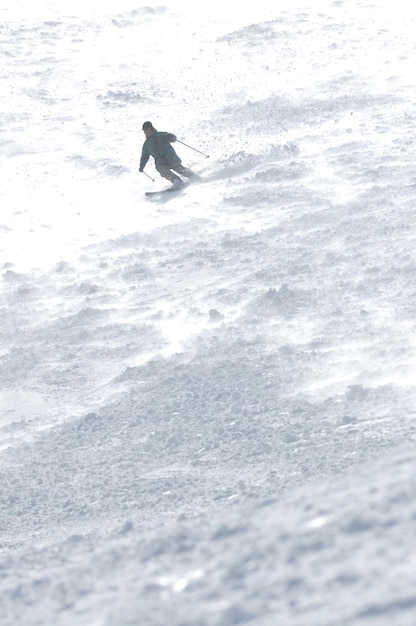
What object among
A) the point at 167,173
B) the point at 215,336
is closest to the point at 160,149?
the point at 167,173

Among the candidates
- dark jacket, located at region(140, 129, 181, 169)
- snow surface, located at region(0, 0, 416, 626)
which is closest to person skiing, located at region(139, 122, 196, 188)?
dark jacket, located at region(140, 129, 181, 169)

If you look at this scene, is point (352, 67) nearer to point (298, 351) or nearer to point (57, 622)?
point (298, 351)

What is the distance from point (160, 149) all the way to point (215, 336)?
195 inches

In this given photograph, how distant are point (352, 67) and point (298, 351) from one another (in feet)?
31.8

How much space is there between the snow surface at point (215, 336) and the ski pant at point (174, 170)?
28cm

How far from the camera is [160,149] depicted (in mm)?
16125

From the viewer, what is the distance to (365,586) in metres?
6.27

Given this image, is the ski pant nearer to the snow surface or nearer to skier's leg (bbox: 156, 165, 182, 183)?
skier's leg (bbox: 156, 165, 182, 183)

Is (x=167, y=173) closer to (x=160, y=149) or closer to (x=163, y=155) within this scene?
(x=163, y=155)

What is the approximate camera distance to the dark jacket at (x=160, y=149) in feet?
52.7

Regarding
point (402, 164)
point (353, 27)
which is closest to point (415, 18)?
point (353, 27)

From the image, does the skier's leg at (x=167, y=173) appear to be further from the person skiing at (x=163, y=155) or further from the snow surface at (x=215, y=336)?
the snow surface at (x=215, y=336)

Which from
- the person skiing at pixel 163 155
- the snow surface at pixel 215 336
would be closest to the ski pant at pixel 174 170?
the person skiing at pixel 163 155

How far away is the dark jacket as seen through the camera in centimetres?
1606
